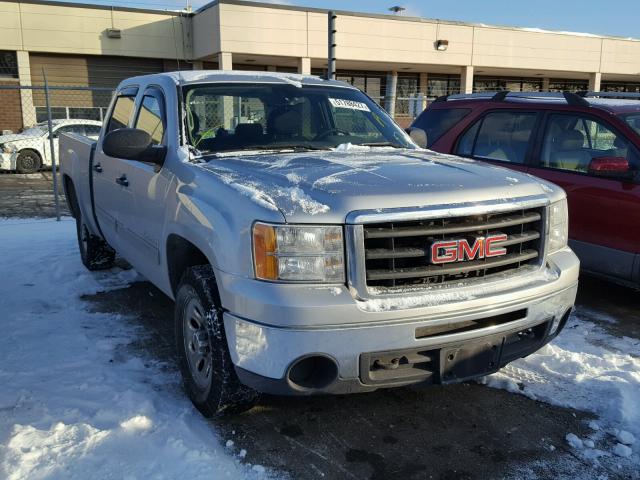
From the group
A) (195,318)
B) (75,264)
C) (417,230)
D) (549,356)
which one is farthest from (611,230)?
(75,264)

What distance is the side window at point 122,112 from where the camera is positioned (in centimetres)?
490

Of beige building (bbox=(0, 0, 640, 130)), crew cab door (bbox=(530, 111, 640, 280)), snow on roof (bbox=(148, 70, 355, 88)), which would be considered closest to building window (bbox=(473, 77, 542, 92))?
beige building (bbox=(0, 0, 640, 130))

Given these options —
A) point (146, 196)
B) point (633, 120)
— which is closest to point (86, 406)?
point (146, 196)

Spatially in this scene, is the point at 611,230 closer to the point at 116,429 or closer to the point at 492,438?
the point at 492,438

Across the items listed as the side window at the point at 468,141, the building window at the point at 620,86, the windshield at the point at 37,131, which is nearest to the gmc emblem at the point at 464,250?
the side window at the point at 468,141

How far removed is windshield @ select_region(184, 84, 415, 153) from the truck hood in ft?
0.96

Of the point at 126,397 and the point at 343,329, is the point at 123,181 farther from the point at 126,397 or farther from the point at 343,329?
the point at 343,329

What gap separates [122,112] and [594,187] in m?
4.09

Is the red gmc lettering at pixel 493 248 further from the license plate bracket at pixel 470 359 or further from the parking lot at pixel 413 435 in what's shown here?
the parking lot at pixel 413 435

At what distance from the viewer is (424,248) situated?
280cm

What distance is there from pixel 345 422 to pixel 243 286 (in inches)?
44.2

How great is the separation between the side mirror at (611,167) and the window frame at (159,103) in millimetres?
3503

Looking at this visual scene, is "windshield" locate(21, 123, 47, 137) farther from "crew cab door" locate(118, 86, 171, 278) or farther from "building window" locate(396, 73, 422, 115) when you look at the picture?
"building window" locate(396, 73, 422, 115)

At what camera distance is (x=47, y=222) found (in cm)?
932
